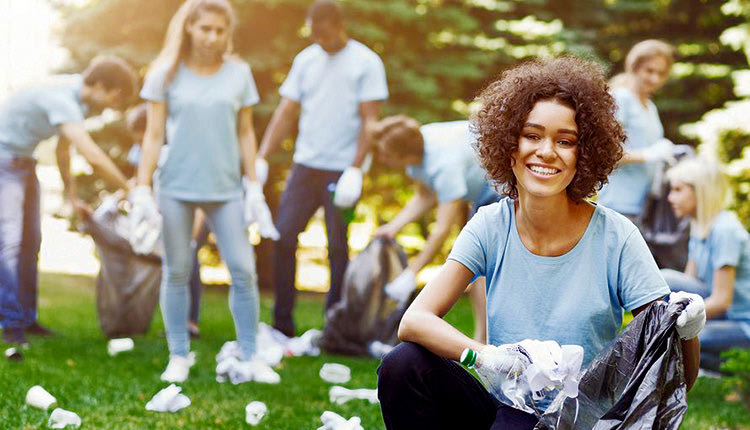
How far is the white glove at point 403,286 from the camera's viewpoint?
16.1ft

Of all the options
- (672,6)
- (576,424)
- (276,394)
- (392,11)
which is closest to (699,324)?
(576,424)

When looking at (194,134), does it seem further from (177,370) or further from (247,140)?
(177,370)

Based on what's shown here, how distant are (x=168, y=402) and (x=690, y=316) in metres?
2.12

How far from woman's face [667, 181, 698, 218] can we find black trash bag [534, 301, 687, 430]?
256 cm

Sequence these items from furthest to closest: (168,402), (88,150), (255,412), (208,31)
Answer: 1. (88,150)
2. (208,31)
3. (168,402)
4. (255,412)

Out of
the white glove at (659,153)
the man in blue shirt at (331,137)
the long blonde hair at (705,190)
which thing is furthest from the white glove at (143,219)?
the white glove at (659,153)

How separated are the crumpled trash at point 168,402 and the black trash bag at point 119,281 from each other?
7.21 ft

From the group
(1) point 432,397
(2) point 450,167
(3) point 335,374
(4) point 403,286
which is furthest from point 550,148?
(4) point 403,286

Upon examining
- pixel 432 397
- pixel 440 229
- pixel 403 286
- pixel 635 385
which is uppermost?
pixel 635 385

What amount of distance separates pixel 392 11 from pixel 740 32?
3608 mm

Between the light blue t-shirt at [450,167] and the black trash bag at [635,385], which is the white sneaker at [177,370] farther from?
the black trash bag at [635,385]

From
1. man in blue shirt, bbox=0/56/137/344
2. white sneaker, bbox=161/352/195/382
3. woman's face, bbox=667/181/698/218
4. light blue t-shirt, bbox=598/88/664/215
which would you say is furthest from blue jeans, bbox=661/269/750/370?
man in blue shirt, bbox=0/56/137/344

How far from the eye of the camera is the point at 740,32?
988 centimetres

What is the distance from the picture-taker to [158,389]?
12.6 ft
